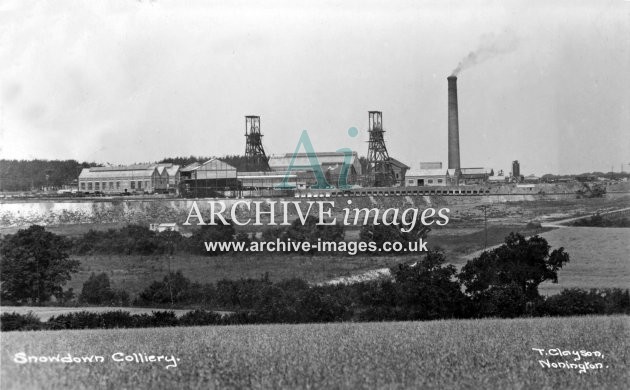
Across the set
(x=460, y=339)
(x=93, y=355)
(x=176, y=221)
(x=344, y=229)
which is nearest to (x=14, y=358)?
(x=93, y=355)

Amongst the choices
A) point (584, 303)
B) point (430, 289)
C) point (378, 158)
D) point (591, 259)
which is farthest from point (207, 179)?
→ point (591, 259)

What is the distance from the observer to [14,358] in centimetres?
868

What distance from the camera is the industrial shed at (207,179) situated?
18828mm

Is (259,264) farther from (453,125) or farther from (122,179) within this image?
(453,125)

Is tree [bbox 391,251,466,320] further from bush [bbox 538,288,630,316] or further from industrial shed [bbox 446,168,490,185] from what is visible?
industrial shed [bbox 446,168,490,185]

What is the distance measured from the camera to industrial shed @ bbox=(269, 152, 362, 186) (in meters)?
17.9

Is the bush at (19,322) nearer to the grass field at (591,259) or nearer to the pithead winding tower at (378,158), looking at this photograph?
the pithead winding tower at (378,158)

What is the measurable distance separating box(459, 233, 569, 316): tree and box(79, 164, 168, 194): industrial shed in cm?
1002

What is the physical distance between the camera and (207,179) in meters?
19.1

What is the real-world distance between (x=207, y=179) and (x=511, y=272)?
9503mm

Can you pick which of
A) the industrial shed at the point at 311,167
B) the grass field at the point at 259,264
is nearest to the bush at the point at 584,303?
the grass field at the point at 259,264

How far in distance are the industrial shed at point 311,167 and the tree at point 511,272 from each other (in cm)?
439

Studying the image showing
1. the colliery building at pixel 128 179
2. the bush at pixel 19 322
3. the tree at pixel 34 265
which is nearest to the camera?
the bush at pixel 19 322

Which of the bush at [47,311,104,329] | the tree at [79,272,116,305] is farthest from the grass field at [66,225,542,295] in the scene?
the bush at [47,311,104,329]
